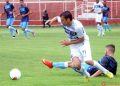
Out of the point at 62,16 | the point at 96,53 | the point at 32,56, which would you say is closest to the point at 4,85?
the point at 62,16

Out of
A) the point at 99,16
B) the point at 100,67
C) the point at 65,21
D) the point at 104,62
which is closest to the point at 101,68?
the point at 100,67

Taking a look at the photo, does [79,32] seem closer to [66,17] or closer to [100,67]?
[66,17]

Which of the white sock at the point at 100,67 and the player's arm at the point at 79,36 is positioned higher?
the player's arm at the point at 79,36

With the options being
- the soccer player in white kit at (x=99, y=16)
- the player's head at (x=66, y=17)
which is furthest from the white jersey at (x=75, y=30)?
the soccer player in white kit at (x=99, y=16)

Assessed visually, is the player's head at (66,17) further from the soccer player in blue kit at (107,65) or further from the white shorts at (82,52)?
the soccer player in blue kit at (107,65)

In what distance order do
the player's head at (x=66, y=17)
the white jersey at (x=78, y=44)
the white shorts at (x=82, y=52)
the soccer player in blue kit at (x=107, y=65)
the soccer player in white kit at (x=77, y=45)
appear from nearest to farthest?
the player's head at (x=66, y=17) → the soccer player in white kit at (x=77, y=45) → the white jersey at (x=78, y=44) → the white shorts at (x=82, y=52) → the soccer player in blue kit at (x=107, y=65)

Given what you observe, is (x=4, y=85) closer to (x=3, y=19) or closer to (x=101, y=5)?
(x=101, y=5)

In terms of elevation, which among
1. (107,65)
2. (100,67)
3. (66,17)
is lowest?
(107,65)

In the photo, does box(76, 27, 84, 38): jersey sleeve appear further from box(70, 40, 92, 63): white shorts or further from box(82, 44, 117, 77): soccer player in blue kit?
box(82, 44, 117, 77): soccer player in blue kit

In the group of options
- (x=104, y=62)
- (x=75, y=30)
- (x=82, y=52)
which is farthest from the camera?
(x=104, y=62)

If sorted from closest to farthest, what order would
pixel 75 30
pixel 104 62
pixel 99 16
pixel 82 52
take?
1. pixel 75 30
2. pixel 82 52
3. pixel 104 62
4. pixel 99 16

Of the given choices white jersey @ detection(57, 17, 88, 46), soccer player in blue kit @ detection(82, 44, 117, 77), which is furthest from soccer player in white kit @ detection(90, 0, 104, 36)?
white jersey @ detection(57, 17, 88, 46)

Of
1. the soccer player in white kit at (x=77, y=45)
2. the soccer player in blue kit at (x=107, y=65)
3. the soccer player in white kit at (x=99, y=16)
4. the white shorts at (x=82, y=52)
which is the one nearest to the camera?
the soccer player in white kit at (x=77, y=45)

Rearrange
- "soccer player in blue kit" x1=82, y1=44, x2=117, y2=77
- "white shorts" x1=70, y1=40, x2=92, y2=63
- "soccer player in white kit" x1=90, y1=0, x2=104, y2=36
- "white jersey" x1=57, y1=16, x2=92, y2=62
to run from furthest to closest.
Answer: "soccer player in white kit" x1=90, y1=0, x2=104, y2=36 → "soccer player in blue kit" x1=82, y1=44, x2=117, y2=77 → "white shorts" x1=70, y1=40, x2=92, y2=63 → "white jersey" x1=57, y1=16, x2=92, y2=62
